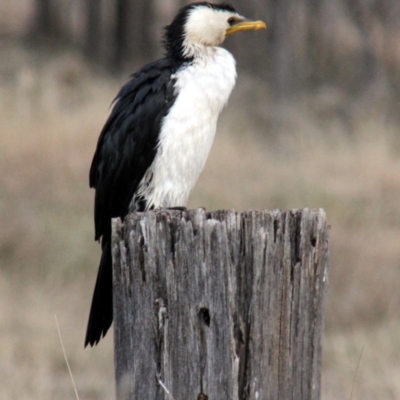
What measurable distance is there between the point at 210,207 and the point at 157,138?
5.80 meters

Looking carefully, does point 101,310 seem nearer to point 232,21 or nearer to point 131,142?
point 131,142

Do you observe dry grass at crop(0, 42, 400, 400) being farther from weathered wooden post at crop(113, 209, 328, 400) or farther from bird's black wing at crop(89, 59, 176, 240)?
weathered wooden post at crop(113, 209, 328, 400)

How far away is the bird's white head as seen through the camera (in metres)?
4.37

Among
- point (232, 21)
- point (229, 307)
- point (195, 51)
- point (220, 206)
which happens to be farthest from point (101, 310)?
point (220, 206)

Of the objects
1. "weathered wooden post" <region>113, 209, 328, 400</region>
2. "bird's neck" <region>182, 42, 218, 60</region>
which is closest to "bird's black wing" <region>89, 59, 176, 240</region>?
"bird's neck" <region>182, 42, 218, 60</region>

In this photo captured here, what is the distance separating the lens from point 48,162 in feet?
34.7

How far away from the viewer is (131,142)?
410 cm

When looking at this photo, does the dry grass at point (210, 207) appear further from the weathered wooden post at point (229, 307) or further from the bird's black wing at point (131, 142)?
the weathered wooden post at point (229, 307)

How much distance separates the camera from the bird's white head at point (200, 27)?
437cm

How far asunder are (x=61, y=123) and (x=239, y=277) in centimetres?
940

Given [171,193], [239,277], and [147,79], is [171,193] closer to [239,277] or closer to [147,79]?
[147,79]

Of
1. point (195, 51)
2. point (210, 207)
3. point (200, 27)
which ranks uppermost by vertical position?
point (200, 27)

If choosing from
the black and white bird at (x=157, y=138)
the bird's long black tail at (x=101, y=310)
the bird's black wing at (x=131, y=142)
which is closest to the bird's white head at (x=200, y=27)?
the black and white bird at (x=157, y=138)

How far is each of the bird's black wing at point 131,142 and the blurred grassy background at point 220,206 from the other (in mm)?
2466
